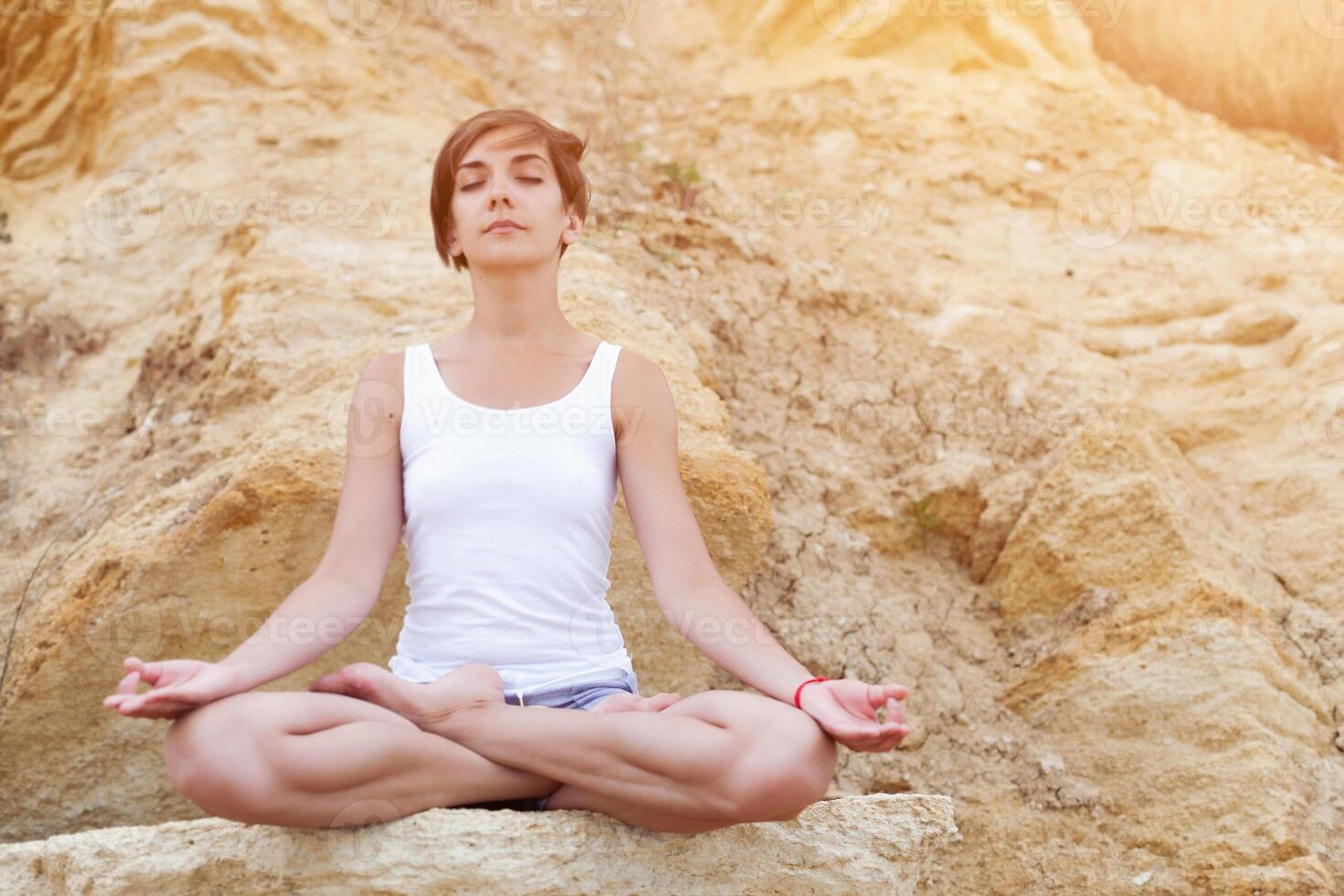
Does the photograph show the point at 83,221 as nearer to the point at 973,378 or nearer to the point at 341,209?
the point at 341,209

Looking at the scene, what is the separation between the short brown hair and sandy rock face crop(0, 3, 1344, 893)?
680 millimetres

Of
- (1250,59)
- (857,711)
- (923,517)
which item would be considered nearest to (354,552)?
(857,711)

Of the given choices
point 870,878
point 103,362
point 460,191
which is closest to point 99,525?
point 103,362

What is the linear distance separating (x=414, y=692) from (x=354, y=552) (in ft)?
1.18

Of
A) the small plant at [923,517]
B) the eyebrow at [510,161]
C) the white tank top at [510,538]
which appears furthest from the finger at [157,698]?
the small plant at [923,517]

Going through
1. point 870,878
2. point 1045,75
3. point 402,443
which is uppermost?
point 1045,75

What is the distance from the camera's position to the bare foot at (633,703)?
226 cm

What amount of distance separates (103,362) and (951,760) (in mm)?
2957

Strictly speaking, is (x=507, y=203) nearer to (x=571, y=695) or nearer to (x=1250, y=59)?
(x=571, y=695)

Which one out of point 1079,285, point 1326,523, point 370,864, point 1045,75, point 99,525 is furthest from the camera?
point 1045,75

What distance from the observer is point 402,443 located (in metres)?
2.56

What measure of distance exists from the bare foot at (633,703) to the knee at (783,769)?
26cm

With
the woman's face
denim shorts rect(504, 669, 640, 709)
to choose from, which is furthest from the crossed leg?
the woman's face

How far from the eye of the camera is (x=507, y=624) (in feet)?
7.81
